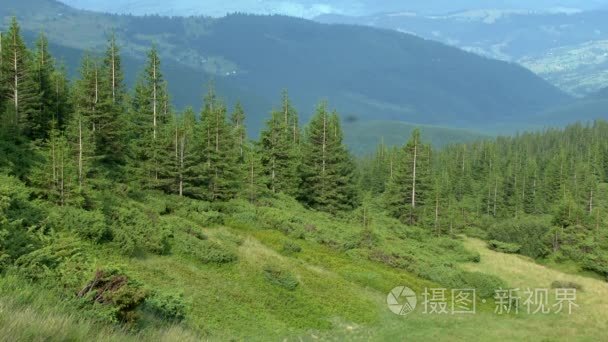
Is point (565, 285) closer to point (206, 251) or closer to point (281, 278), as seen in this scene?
point (281, 278)

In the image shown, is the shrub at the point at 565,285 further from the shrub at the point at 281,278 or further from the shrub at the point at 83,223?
the shrub at the point at 83,223

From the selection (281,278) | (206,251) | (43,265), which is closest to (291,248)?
(281,278)

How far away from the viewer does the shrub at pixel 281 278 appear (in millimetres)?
26500

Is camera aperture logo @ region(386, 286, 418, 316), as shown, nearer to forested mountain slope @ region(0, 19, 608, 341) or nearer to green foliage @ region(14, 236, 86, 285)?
forested mountain slope @ region(0, 19, 608, 341)

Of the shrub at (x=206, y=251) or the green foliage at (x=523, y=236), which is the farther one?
the green foliage at (x=523, y=236)

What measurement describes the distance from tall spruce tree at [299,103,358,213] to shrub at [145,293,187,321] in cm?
4788

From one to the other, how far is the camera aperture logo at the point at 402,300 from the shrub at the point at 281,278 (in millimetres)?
5602

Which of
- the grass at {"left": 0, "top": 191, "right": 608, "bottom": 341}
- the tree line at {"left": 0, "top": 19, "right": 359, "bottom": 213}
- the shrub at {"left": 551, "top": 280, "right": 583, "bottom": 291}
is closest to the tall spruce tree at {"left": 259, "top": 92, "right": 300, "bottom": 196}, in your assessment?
the tree line at {"left": 0, "top": 19, "right": 359, "bottom": 213}

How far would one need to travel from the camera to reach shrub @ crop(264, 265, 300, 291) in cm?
2650

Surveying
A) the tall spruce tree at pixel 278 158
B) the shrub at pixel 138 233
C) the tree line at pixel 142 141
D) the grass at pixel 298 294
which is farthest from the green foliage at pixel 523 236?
the shrub at pixel 138 233

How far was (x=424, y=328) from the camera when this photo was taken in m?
26.0

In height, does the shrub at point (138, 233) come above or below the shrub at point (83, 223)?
below

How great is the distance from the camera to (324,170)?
63.2m

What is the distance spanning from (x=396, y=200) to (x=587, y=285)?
2746 centimetres
